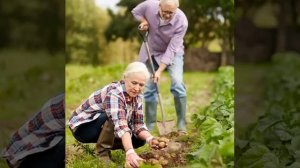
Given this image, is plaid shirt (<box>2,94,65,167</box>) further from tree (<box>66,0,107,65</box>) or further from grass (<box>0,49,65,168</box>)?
grass (<box>0,49,65,168</box>)

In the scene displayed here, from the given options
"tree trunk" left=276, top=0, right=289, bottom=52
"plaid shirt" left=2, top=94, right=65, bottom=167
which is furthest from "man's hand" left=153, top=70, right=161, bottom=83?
"tree trunk" left=276, top=0, right=289, bottom=52

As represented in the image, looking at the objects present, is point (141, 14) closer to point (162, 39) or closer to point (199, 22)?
point (162, 39)

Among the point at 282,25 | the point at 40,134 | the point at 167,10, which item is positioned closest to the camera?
the point at 167,10

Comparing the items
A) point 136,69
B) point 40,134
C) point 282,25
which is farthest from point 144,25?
point 282,25

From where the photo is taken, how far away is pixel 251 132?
4344 millimetres

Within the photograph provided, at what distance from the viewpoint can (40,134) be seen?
141 inches

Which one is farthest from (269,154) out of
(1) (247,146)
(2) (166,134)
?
(2) (166,134)

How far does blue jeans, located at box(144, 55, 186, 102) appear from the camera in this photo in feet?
11.4

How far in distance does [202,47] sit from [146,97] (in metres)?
0.37

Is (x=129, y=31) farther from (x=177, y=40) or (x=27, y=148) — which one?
(x=27, y=148)

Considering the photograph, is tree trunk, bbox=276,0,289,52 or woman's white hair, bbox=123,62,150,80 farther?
tree trunk, bbox=276,0,289,52

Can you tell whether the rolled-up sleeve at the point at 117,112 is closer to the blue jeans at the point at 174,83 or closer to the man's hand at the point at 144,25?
the blue jeans at the point at 174,83

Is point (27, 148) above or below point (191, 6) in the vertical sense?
below

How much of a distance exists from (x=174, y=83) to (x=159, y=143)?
273 millimetres
